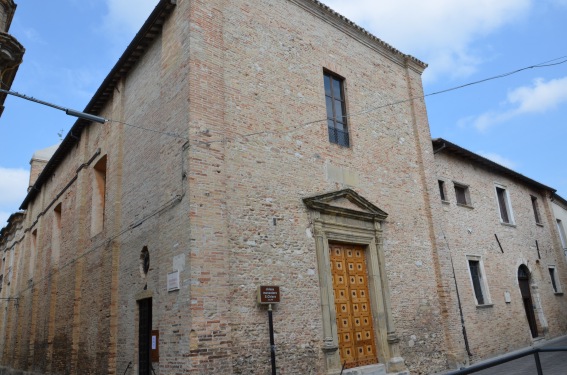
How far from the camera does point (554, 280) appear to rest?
18578 mm

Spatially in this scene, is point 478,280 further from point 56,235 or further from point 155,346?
point 56,235

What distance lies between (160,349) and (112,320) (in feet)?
10.3

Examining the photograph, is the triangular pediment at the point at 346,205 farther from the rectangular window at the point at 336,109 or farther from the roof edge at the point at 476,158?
the roof edge at the point at 476,158

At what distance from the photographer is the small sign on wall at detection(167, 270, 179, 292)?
749cm

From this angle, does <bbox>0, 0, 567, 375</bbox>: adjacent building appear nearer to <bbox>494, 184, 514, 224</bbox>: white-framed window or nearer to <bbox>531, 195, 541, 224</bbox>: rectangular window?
<bbox>494, 184, 514, 224</bbox>: white-framed window

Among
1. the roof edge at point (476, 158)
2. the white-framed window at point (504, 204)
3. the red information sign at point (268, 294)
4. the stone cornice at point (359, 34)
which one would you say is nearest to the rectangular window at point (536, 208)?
the roof edge at point (476, 158)

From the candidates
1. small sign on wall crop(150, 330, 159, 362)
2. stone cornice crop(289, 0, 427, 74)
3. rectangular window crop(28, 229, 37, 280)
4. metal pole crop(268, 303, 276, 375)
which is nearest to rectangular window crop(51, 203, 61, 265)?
rectangular window crop(28, 229, 37, 280)

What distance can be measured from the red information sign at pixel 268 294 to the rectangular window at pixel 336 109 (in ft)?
13.5

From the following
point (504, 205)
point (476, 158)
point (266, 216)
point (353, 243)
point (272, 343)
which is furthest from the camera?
point (504, 205)

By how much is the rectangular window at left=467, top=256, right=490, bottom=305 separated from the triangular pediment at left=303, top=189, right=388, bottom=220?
17.0 feet

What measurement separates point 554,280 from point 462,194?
272 inches

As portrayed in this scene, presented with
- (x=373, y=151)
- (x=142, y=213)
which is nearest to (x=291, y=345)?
(x=142, y=213)

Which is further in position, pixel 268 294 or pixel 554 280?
pixel 554 280

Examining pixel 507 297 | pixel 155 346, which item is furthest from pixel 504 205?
pixel 155 346
